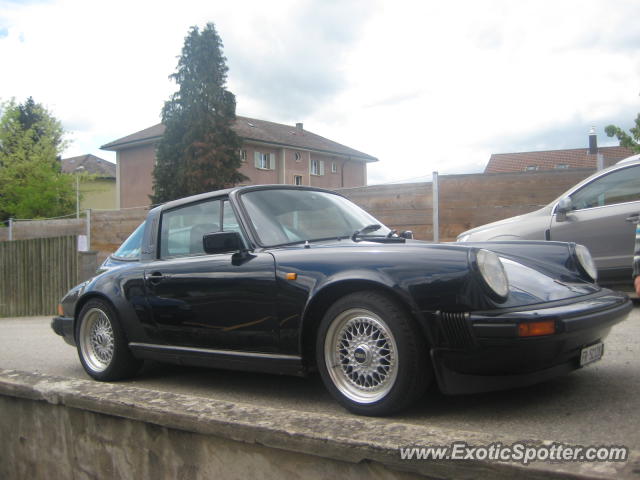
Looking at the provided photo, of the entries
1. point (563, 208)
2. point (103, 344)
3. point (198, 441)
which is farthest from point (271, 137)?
point (198, 441)

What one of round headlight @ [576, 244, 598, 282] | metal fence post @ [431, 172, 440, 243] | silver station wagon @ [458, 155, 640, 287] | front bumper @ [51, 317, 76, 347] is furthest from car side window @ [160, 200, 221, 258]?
metal fence post @ [431, 172, 440, 243]

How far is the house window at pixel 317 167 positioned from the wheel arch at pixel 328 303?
1917 inches

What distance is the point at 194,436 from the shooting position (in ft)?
9.96

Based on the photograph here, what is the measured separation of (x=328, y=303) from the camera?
3.49m

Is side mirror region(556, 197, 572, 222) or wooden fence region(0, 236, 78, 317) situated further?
wooden fence region(0, 236, 78, 317)

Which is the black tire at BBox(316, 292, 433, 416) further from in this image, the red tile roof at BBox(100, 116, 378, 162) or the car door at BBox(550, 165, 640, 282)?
the red tile roof at BBox(100, 116, 378, 162)

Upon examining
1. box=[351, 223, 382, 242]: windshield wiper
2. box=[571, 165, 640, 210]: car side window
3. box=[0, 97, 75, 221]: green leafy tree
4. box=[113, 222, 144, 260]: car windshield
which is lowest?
box=[113, 222, 144, 260]: car windshield

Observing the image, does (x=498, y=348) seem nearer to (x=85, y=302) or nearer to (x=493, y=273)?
(x=493, y=273)

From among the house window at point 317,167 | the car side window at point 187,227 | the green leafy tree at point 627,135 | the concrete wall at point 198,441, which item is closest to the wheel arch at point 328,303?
the concrete wall at point 198,441

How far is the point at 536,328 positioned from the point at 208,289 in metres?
2.07

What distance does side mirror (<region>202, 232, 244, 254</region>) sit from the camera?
3941 mm

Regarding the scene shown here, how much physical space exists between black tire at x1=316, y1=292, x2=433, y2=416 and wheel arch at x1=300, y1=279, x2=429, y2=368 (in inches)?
1.3

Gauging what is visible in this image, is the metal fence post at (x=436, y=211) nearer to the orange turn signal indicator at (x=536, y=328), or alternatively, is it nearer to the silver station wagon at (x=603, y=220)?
the silver station wagon at (x=603, y=220)

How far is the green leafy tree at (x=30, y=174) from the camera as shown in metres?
35.4
